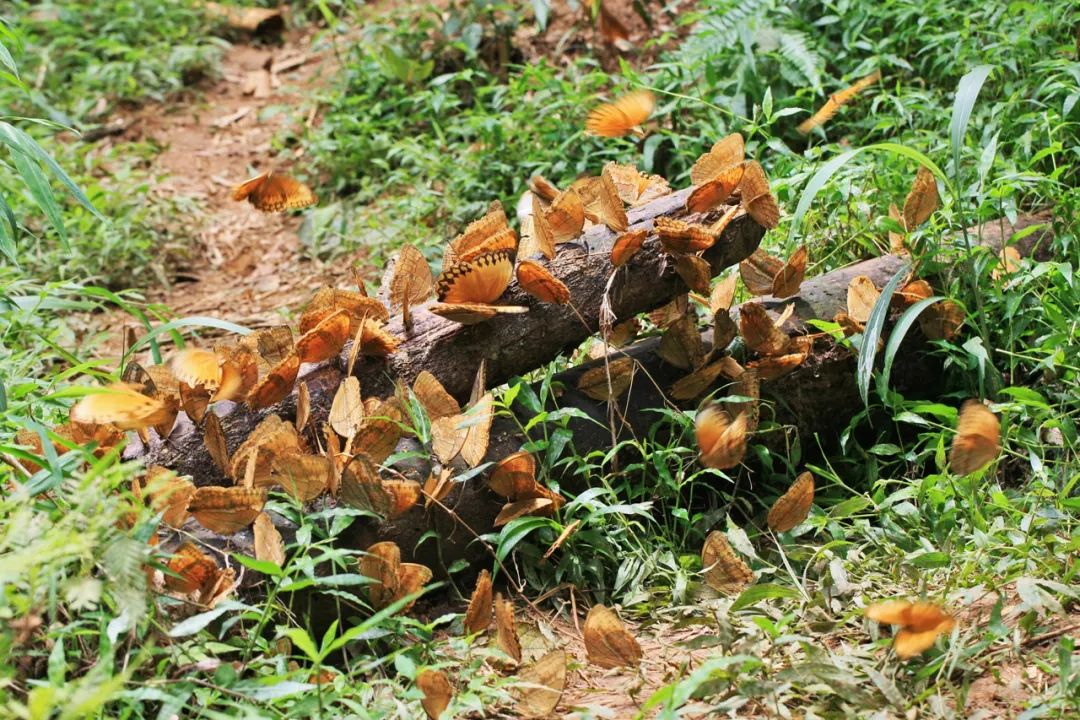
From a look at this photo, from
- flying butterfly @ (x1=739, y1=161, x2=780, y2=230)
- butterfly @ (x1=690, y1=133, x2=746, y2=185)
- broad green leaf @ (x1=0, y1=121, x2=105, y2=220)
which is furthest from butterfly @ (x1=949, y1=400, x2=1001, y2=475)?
broad green leaf @ (x1=0, y1=121, x2=105, y2=220)

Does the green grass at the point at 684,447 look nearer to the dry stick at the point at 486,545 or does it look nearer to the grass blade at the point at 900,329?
the dry stick at the point at 486,545

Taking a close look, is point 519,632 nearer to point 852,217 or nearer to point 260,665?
point 260,665

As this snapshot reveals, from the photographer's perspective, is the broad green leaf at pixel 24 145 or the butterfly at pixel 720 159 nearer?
the broad green leaf at pixel 24 145

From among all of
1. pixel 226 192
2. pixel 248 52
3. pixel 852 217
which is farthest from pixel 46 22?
pixel 852 217

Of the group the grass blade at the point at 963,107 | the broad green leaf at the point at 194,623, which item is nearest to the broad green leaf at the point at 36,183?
the broad green leaf at the point at 194,623

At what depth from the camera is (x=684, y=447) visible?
245 cm

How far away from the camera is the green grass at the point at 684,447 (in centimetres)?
173

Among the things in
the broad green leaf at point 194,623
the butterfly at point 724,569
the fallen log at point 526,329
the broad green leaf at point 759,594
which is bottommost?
the butterfly at point 724,569

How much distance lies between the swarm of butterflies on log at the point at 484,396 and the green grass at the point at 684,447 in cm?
7

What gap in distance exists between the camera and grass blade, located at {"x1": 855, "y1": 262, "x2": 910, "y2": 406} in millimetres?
2348

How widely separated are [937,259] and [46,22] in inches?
195

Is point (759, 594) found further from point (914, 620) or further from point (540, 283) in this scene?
point (540, 283)

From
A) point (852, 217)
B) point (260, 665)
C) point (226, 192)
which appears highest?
point (852, 217)

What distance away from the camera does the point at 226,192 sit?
479 cm
